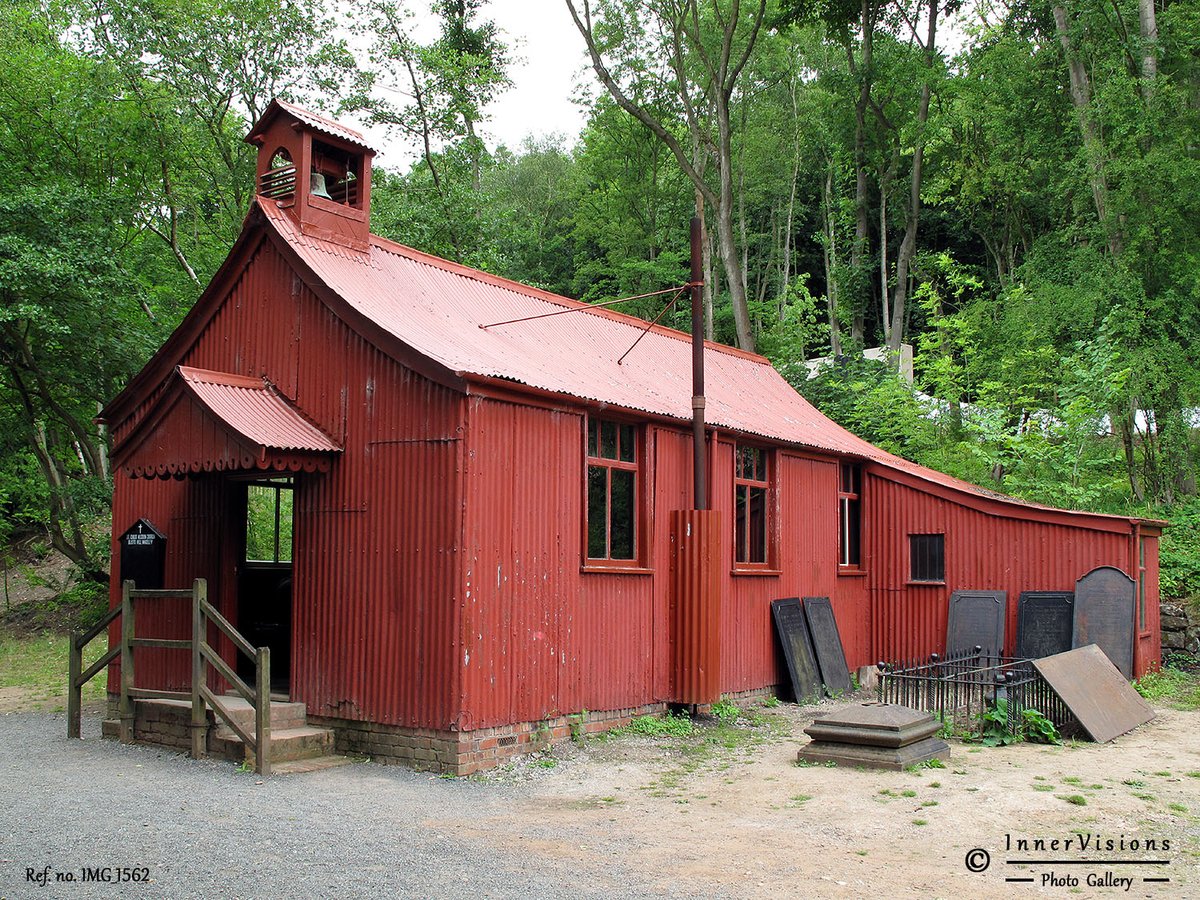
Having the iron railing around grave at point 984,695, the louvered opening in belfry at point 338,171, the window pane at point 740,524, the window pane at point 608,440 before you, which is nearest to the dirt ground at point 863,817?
the iron railing around grave at point 984,695

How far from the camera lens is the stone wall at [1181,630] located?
17469 mm

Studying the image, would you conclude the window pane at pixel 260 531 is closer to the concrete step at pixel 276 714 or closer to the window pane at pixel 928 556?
the concrete step at pixel 276 714

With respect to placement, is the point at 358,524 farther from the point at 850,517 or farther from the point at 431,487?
the point at 850,517

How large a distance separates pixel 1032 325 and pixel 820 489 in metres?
10.3

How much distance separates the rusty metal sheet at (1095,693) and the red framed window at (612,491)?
16.1ft

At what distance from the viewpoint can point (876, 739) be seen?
1015 centimetres

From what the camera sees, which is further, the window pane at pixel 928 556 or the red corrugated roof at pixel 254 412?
the window pane at pixel 928 556

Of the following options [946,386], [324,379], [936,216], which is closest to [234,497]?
[324,379]

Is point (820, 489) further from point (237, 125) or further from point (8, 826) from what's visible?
point (237, 125)

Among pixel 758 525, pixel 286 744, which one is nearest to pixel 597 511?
pixel 758 525

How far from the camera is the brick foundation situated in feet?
31.9

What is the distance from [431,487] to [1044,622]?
10.4 metres

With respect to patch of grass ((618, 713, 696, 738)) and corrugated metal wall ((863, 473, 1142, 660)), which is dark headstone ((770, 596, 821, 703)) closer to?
corrugated metal wall ((863, 473, 1142, 660))

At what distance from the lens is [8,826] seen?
7637mm
